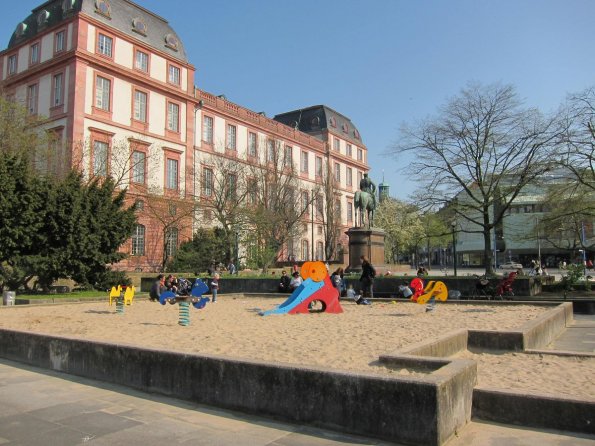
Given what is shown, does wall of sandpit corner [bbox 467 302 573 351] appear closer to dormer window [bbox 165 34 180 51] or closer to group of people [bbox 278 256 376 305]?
group of people [bbox 278 256 376 305]

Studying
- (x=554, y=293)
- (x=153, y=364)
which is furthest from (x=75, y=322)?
(x=554, y=293)

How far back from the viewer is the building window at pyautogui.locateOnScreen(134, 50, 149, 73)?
46500mm

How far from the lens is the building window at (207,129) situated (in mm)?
55750

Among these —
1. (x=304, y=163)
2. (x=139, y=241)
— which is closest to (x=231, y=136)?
(x=304, y=163)

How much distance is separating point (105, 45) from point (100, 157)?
1023cm

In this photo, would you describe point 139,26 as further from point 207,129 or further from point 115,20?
point 207,129

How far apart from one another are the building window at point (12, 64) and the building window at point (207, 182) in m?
19.9

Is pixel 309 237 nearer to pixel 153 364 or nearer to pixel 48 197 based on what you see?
pixel 48 197

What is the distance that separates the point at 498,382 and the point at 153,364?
15.8 ft

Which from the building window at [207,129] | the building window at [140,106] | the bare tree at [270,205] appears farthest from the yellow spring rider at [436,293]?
the building window at [207,129]

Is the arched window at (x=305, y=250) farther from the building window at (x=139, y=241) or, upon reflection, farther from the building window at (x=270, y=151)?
the building window at (x=139, y=241)

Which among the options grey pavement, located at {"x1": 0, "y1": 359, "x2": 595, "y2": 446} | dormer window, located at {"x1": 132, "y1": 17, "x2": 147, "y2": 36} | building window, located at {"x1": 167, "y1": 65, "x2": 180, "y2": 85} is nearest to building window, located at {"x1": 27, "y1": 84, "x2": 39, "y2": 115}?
dormer window, located at {"x1": 132, "y1": 17, "x2": 147, "y2": 36}

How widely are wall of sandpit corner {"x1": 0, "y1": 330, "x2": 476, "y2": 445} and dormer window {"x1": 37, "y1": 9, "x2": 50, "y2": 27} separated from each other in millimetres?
45588

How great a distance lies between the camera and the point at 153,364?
287 inches
